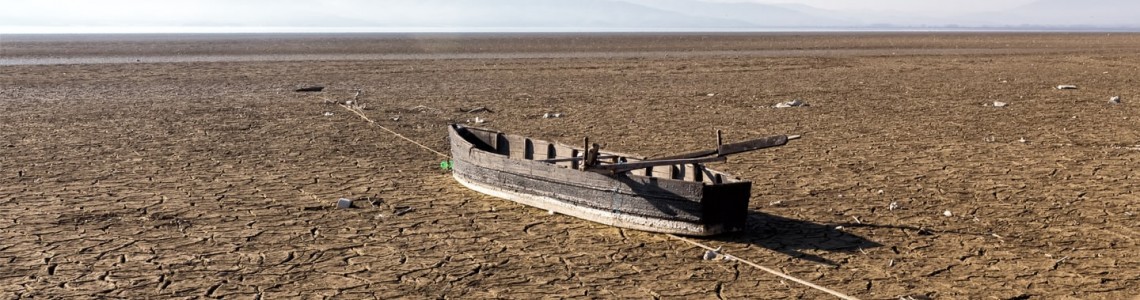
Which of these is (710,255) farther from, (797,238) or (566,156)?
(566,156)

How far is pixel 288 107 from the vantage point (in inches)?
748

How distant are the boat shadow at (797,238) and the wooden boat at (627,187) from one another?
0.75ft

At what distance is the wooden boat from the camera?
804 centimetres

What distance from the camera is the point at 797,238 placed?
8461mm

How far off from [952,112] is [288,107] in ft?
38.1

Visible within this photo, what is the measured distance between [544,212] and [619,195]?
1038 mm

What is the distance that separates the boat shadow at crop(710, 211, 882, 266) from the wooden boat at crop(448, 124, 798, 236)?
228mm

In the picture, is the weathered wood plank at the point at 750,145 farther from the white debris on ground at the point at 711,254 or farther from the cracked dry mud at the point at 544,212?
the white debris on ground at the point at 711,254

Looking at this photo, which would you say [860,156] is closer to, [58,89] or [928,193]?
[928,193]

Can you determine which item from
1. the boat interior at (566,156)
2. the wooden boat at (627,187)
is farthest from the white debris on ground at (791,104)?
the wooden boat at (627,187)

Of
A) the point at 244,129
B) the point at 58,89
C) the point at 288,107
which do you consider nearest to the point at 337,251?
the point at 244,129

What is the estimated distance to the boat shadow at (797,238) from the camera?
A: 8.08m

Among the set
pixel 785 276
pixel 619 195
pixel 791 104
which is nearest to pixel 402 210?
pixel 619 195

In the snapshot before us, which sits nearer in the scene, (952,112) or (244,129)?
(244,129)
